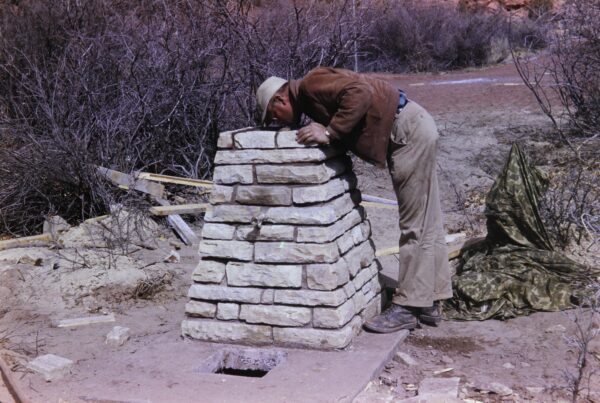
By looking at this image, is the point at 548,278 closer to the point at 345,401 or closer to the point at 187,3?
the point at 345,401

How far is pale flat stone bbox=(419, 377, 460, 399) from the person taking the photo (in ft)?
12.5

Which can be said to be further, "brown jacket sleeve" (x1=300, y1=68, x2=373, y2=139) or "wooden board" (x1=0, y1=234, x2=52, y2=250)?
"wooden board" (x1=0, y1=234, x2=52, y2=250)

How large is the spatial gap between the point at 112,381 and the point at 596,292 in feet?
10.2

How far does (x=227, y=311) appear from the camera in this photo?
15.2 feet

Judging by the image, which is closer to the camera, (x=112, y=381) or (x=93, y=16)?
(x=112, y=381)

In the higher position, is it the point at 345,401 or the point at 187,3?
the point at 187,3

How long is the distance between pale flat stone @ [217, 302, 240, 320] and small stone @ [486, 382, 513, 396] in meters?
1.52

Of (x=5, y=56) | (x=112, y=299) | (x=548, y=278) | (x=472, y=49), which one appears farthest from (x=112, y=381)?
(x=472, y=49)

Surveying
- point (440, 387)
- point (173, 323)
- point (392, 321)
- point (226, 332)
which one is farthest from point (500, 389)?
point (173, 323)

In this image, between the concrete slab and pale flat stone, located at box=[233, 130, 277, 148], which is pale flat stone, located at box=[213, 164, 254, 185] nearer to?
pale flat stone, located at box=[233, 130, 277, 148]

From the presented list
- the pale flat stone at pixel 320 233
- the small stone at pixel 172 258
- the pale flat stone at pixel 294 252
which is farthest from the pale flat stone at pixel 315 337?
the small stone at pixel 172 258

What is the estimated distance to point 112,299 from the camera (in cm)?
575

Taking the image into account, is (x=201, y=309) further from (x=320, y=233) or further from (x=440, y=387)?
(x=440, y=387)

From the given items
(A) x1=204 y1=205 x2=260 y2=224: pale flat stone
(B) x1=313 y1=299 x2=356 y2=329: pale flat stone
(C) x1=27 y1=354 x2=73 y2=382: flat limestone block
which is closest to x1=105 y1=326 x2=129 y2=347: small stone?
(C) x1=27 y1=354 x2=73 y2=382: flat limestone block
